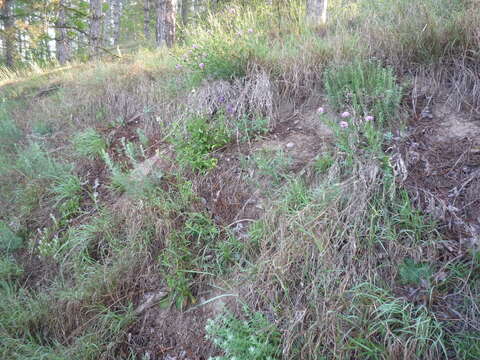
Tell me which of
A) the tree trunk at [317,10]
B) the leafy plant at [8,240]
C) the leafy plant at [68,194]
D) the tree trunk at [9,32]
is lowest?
the leafy plant at [8,240]

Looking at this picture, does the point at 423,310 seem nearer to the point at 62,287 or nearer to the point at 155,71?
the point at 62,287

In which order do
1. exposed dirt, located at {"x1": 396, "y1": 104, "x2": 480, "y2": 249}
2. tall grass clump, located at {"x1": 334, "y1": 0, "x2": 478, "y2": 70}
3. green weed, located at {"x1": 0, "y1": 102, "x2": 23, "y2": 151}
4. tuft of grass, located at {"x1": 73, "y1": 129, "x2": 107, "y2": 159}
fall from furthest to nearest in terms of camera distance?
green weed, located at {"x1": 0, "y1": 102, "x2": 23, "y2": 151} < tuft of grass, located at {"x1": 73, "y1": 129, "x2": 107, "y2": 159} < tall grass clump, located at {"x1": 334, "y1": 0, "x2": 478, "y2": 70} < exposed dirt, located at {"x1": 396, "y1": 104, "x2": 480, "y2": 249}

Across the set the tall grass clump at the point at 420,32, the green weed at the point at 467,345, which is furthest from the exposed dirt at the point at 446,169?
the tall grass clump at the point at 420,32

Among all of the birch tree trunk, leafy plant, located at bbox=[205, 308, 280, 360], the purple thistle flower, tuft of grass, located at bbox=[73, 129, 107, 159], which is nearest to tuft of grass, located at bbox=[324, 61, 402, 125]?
the purple thistle flower

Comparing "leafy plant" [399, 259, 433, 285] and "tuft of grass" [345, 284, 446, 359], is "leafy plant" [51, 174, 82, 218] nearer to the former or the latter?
"tuft of grass" [345, 284, 446, 359]

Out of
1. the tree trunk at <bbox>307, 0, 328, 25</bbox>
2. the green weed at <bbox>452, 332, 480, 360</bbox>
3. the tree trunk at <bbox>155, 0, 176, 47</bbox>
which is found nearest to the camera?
the green weed at <bbox>452, 332, 480, 360</bbox>

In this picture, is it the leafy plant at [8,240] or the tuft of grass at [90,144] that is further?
the tuft of grass at [90,144]

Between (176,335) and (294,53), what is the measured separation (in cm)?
313

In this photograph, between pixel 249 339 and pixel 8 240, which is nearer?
pixel 249 339

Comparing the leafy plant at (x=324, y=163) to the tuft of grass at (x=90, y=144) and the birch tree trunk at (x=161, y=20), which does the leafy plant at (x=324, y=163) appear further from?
the birch tree trunk at (x=161, y=20)

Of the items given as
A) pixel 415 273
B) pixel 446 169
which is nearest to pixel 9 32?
pixel 446 169

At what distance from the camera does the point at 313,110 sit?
3268 millimetres

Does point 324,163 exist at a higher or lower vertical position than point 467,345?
higher

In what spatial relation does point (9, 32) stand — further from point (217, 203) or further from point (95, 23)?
point (217, 203)
